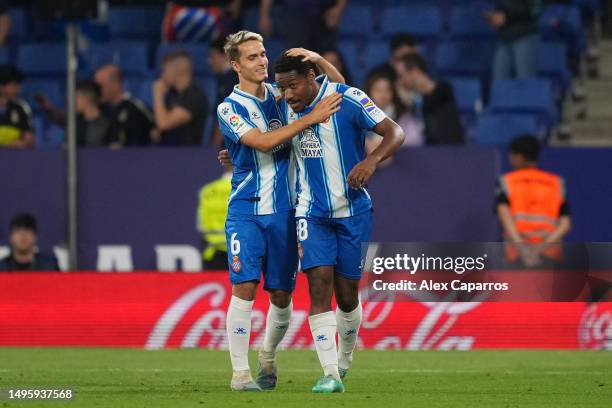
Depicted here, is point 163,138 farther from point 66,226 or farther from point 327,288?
point 327,288

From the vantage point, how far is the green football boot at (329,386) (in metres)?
8.94

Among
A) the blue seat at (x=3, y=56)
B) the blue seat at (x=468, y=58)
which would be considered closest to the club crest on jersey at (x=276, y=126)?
the blue seat at (x=468, y=58)

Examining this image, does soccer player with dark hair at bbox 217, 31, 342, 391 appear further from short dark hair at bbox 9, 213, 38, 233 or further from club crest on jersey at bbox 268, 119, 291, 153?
short dark hair at bbox 9, 213, 38, 233

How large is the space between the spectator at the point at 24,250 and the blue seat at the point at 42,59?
4.88m

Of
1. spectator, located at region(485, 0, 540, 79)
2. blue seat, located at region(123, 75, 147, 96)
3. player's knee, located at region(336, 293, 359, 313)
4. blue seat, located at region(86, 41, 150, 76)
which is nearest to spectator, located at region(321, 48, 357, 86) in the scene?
spectator, located at region(485, 0, 540, 79)

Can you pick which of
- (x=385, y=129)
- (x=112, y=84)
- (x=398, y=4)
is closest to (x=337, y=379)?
(x=385, y=129)

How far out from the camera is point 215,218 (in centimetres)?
1395

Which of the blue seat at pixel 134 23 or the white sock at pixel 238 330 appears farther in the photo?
the blue seat at pixel 134 23

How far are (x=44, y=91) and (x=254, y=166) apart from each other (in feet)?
33.0

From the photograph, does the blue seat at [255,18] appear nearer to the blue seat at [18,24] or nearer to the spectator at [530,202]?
the blue seat at [18,24]

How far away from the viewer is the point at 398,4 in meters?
19.1

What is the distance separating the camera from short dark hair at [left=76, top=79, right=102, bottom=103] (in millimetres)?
15484

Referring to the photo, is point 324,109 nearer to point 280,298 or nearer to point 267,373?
point 280,298

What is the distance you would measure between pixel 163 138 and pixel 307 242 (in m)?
6.74
